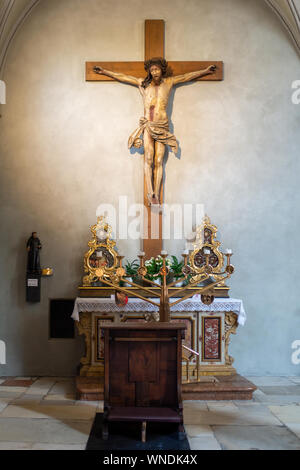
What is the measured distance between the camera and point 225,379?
5.19 metres

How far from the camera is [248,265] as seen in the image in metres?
6.21

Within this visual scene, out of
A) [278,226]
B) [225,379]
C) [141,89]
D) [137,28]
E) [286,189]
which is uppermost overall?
[137,28]

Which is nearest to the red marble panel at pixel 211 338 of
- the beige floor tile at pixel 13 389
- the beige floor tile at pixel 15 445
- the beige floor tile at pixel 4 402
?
the beige floor tile at pixel 13 389

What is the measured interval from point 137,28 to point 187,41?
73cm

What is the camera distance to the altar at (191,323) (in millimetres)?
5359

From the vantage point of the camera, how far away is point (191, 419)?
416 centimetres

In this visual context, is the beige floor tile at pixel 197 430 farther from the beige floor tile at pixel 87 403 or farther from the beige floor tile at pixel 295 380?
the beige floor tile at pixel 295 380

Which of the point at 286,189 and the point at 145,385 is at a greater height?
the point at 286,189

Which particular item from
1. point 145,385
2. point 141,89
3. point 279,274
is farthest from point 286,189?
point 145,385

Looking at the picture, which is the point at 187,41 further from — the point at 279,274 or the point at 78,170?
the point at 279,274

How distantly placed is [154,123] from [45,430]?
3958 millimetres
